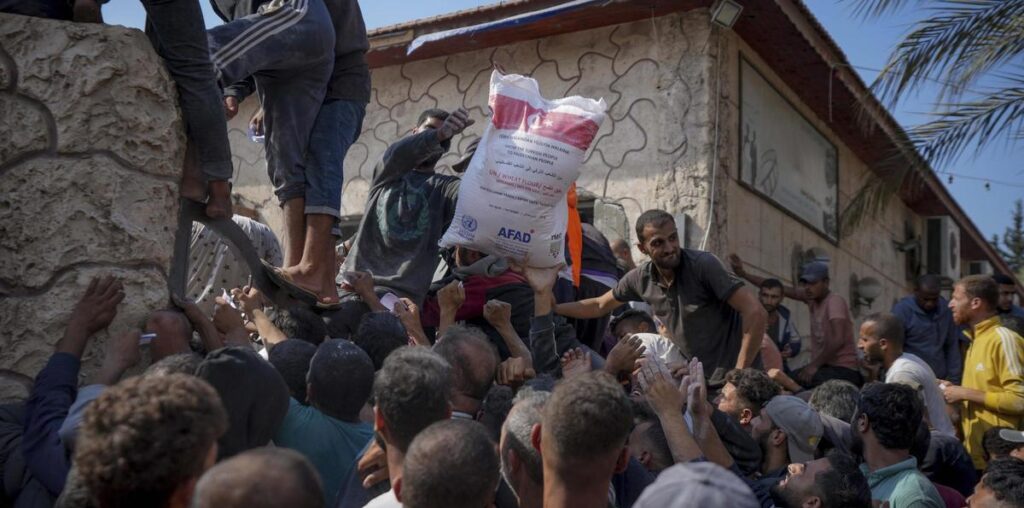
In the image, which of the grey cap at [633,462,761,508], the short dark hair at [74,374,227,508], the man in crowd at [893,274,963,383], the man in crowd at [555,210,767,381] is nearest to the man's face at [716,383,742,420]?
the man in crowd at [555,210,767,381]

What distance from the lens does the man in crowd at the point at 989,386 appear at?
16.9ft

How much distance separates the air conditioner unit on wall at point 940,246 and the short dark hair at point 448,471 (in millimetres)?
13346

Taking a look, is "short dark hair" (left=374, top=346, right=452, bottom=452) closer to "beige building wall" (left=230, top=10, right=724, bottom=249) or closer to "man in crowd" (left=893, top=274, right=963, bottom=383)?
"beige building wall" (left=230, top=10, right=724, bottom=249)

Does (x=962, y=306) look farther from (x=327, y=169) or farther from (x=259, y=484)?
(x=259, y=484)

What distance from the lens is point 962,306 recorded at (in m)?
5.67

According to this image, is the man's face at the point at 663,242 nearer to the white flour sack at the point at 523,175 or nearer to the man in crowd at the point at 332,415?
the white flour sack at the point at 523,175

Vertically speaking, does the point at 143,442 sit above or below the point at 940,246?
below

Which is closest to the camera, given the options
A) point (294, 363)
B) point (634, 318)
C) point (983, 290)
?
point (294, 363)

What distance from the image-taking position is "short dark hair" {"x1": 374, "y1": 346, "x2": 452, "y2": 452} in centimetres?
244

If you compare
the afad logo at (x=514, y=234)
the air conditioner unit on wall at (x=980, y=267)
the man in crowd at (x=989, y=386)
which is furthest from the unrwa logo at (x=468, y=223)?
the air conditioner unit on wall at (x=980, y=267)

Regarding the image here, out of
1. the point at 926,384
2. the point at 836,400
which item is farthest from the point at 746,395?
the point at 926,384

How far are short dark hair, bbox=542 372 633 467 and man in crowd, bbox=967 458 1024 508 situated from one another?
5.93 feet

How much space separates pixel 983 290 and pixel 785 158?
344 centimetres

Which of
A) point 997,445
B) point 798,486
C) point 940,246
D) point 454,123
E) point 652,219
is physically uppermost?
point 454,123
